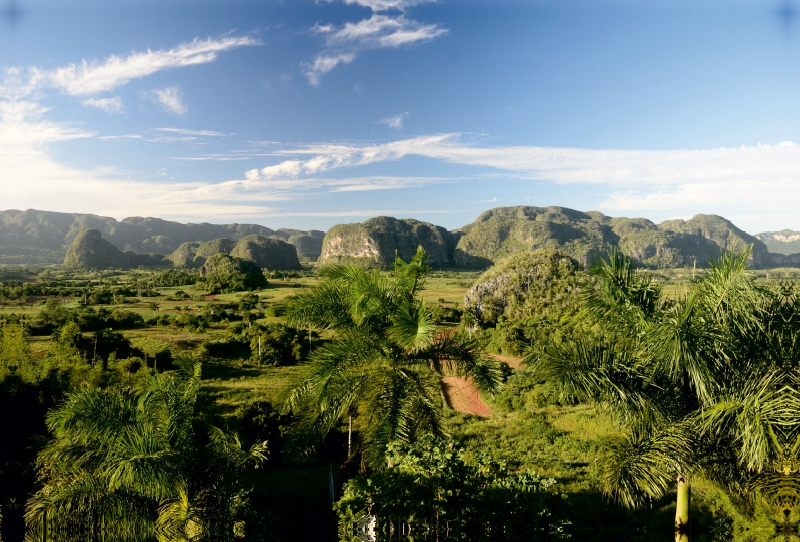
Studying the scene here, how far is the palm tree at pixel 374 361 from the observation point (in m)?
5.77

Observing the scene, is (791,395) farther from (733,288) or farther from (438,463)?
(438,463)

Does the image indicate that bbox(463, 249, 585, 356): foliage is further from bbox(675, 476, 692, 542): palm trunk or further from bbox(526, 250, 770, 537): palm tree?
→ bbox(526, 250, 770, 537): palm tree

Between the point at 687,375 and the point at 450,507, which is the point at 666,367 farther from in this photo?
the point at 450,507

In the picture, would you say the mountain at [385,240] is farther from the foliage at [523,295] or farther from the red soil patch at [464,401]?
the red soil patch at [464,401]

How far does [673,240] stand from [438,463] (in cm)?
16179

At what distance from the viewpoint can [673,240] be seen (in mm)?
135250

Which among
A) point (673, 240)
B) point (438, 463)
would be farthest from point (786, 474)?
point (673, 240)

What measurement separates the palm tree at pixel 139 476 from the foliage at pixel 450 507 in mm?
2204

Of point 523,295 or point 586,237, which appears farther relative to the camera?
point 586,237

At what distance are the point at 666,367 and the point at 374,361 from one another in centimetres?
399

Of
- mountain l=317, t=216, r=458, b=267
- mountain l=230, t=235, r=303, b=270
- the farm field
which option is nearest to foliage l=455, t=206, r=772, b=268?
mountain l=317, t=216, r=458, b=267

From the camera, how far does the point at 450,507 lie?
3760 mm

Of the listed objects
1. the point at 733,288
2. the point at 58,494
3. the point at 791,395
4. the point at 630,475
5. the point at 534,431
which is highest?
the point at 733,288

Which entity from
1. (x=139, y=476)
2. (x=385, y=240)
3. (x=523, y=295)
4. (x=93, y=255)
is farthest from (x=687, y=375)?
(x=93, y=255)
